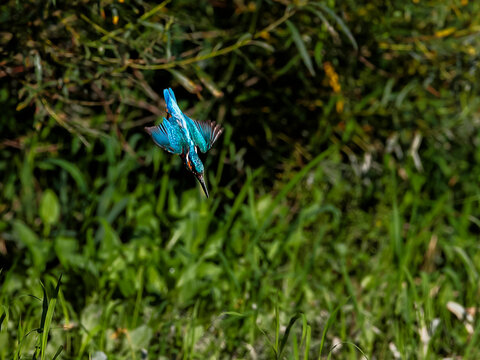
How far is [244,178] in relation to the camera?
9.79 feet

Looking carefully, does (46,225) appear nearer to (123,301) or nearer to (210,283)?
(123,301)

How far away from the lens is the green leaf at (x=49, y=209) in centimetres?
255

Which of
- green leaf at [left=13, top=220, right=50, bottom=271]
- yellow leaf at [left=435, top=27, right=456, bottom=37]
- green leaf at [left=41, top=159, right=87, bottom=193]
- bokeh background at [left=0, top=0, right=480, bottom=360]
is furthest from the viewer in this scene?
yellow leaf at [left=435, top=27, right=456, bottom=37]

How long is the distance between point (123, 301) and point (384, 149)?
63.2 inches

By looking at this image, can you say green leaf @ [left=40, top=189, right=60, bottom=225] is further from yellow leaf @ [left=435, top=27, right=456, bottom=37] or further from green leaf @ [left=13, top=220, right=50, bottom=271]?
yellow leaf @ [left=435, top=27, right=456, bottom=37]

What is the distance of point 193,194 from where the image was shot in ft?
8.99

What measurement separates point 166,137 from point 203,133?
7 centimetres

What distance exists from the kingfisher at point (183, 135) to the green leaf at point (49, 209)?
190cm

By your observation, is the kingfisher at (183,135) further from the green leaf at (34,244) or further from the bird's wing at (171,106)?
the green leaf at (34,244)

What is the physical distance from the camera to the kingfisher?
0.75 metres

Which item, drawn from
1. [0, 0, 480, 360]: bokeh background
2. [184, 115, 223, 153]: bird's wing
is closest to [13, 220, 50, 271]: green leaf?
[0, 0, 480, 360]: bokeh background

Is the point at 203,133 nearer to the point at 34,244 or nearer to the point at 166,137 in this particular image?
the point at 166,137

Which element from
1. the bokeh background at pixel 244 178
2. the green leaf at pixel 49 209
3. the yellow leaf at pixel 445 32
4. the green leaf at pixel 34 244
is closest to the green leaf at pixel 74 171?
the bokeh background at pixel 244 178

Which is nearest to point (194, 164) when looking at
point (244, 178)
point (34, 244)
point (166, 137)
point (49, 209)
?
point (166, 137)
